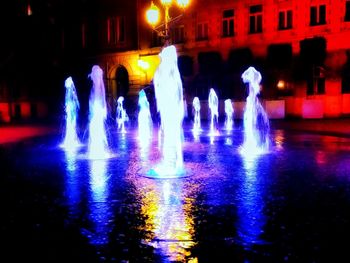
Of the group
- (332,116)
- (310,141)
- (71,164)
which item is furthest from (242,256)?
(332,116)

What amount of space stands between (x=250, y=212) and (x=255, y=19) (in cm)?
2813

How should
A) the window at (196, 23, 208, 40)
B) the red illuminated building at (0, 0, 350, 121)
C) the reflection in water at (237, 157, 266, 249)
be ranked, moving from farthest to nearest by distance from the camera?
the window at (196, 23, 208, 40)
the red illuminated building at (0, 0, 350, 121)
the reflection in water at (237, 157, 266, 249)

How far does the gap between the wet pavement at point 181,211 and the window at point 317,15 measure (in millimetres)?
20129

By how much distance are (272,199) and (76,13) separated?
3887 centimetres

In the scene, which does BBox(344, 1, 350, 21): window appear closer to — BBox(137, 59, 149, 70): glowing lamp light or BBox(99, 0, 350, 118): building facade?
BBox(99, 0, 350, 118): building facade

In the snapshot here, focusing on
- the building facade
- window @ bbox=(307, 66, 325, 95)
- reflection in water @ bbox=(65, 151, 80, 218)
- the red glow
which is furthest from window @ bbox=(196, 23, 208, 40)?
reflection in water @ bbox=(65, 151, 80, 218)

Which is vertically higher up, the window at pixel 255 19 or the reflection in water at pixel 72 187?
the window at pixel 255 19

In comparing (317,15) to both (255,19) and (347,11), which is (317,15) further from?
(255,19)

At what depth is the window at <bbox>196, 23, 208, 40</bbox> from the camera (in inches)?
1367

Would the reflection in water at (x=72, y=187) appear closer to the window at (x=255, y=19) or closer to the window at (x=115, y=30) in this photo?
the window at (x=255, y=19)

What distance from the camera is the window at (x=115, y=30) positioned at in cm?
3941

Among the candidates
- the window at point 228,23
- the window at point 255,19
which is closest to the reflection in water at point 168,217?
the window at point 255,19

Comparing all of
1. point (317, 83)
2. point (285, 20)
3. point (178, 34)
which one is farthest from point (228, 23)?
point (317, 83)

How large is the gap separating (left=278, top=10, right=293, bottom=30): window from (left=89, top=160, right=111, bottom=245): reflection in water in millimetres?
24050
